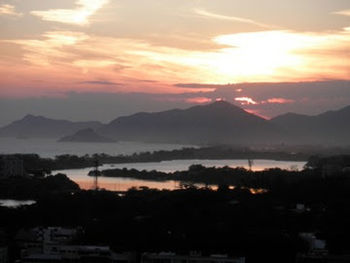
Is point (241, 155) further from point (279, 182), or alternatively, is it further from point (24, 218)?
point (24, 218)

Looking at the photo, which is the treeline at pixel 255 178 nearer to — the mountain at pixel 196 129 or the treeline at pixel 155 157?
the treeline at pixel 155 157

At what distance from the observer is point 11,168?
28453 mm

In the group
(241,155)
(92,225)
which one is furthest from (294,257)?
(241,155)

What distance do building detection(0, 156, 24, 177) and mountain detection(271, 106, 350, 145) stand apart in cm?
4710

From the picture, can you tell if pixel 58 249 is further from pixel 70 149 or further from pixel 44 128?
pixel 44 128

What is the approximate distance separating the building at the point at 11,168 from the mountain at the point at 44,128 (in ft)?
199

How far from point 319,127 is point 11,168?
5631 centimetres

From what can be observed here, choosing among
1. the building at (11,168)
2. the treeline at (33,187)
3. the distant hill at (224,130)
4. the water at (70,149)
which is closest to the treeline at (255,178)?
the building at (11,168)

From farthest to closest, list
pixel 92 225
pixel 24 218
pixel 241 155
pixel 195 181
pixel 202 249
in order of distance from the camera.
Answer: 1. pixel 241 155
2. pixel 195 181
3. pixel 24 218
4. pixel 92 225
5. pixel 202 249

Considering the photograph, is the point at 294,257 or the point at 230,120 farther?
the point at 230,120

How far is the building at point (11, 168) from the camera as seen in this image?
2775cm

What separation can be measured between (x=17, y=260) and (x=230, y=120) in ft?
228

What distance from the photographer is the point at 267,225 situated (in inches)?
542

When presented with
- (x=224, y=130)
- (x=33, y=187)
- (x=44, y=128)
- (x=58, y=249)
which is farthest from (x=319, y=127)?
(x=58, y=249)
